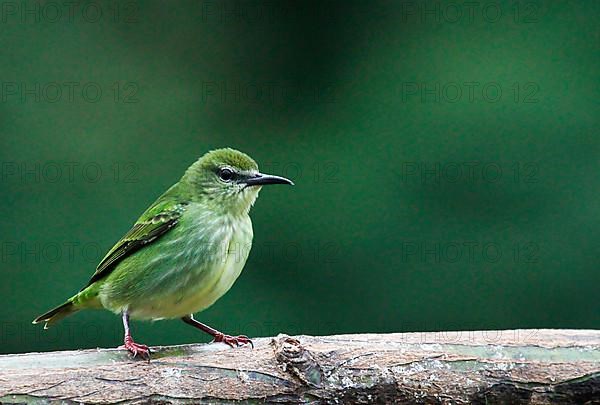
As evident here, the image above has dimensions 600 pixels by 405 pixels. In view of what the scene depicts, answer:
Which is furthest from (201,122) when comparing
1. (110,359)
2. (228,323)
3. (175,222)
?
(110,359)

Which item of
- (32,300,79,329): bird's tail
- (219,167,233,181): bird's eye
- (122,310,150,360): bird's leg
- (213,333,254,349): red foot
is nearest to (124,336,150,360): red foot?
(122,310,150,360): bird's leg

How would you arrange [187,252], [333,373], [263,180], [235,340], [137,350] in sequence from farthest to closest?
[263,180]
[187,252]
[235,340]
[137,350]
[333,373]

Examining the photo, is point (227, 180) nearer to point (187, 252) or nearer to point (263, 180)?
point (263, 180)

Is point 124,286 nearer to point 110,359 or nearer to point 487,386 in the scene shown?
point 110,359

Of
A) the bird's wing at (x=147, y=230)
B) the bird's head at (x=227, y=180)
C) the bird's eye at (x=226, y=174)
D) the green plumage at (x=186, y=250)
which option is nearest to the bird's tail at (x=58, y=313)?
the green plumage at (x=186, y=250)

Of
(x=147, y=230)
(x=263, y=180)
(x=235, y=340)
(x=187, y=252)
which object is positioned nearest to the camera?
(x=235, y=340)

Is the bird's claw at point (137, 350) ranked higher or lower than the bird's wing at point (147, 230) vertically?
lower

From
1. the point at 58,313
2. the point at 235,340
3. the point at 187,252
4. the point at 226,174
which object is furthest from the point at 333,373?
the point at 58,313

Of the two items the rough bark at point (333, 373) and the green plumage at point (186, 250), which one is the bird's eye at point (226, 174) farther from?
the rough bark at point (333, 373)
